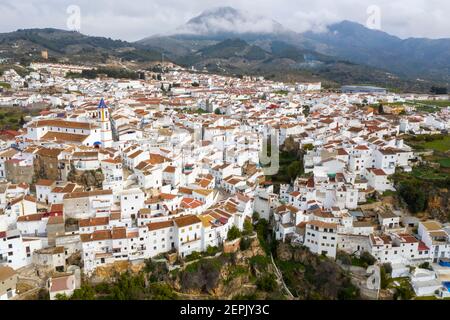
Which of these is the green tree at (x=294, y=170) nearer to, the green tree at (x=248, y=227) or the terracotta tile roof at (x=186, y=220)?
the green tree at (x=248, y=227)

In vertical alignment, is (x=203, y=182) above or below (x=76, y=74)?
below

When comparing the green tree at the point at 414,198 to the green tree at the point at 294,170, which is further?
the green tree at the point at 294,170

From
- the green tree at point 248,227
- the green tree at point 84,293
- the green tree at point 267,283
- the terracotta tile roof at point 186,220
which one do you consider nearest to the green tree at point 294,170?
the green tree at point 248,227

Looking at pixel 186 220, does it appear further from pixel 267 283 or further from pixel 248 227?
pixel 267 283

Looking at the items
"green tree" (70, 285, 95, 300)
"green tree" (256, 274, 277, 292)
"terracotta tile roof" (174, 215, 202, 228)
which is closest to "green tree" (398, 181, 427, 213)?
"green tree" (256, 274, 277, 292)

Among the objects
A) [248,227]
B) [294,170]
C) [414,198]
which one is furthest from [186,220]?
[414,198]

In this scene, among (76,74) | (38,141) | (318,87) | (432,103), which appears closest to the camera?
(38,141)

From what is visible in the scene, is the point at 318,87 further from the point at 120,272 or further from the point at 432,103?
the point at 120,272

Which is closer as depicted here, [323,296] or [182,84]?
[323,296]

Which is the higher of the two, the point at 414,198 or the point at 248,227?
the point at 414,198
